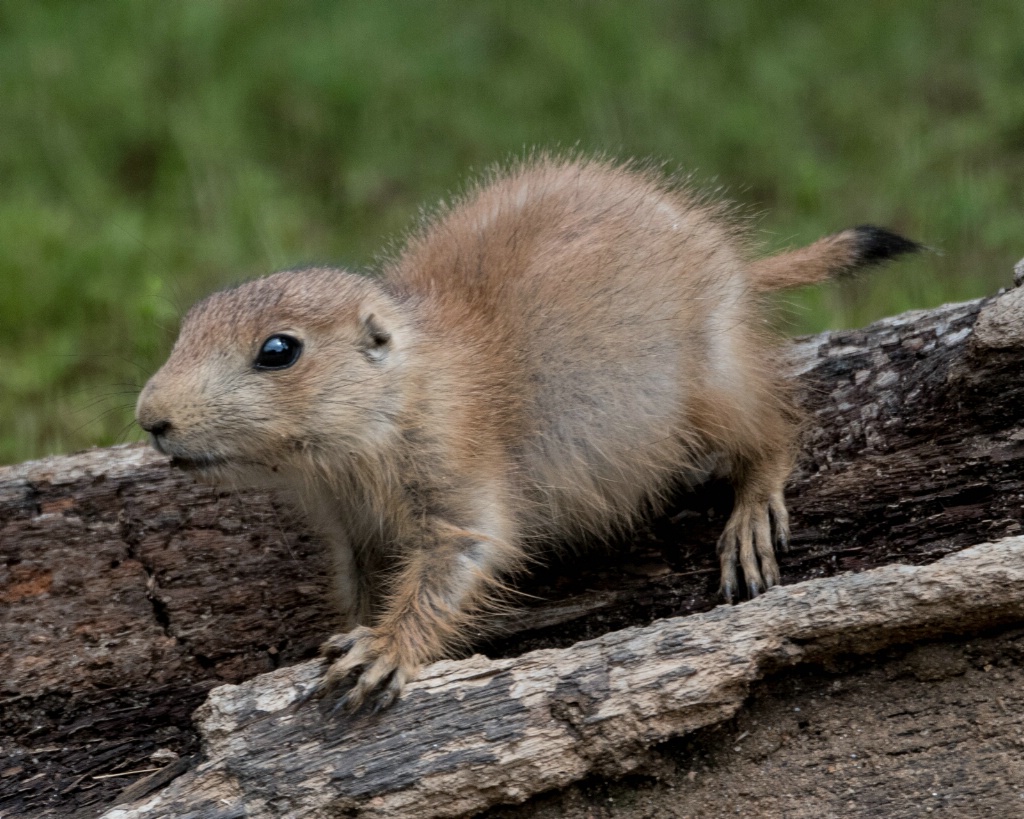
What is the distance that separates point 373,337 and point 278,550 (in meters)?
1.10

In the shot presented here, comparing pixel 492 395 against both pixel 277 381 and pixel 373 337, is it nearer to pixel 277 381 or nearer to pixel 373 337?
pixel 373 337

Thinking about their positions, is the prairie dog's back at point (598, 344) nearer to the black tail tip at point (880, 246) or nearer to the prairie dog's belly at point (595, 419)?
the prairie dog's belly at point (595, 419)

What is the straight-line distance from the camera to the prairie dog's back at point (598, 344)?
4.84 metres

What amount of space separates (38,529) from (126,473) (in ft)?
1.28

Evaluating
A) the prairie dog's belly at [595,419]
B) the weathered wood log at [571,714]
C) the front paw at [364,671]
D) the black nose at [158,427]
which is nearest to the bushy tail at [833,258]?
the prairie dog's belly at [595,419]

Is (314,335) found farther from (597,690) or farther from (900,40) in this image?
(900,40)

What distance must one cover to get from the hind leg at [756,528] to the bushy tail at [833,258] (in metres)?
0.86

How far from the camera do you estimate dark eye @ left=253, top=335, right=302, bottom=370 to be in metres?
4.37

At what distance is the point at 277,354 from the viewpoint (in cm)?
439

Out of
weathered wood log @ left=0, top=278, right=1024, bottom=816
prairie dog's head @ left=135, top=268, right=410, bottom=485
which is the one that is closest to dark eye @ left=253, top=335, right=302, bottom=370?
prairie dog's head @ left=135, top=268, right=410, bottom=485

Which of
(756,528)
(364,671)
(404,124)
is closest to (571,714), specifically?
(364,671)

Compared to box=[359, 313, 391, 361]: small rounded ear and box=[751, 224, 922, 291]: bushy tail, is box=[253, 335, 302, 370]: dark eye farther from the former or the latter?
box=[751, 224, 922, 291]: bushy tail

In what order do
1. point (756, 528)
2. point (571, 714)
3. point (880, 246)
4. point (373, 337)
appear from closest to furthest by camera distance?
point (571, 714) → point (373, 337) → point (756, 528) → point (880, 246)

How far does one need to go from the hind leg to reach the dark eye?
5.54 ft
